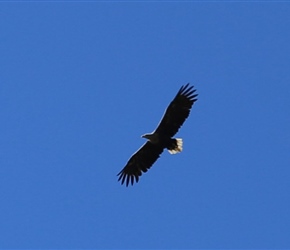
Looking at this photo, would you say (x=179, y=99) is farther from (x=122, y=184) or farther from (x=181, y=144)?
(x=122, y=184)

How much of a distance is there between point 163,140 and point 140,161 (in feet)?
4.89

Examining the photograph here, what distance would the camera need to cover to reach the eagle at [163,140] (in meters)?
31.0

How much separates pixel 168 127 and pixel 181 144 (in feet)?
2.38

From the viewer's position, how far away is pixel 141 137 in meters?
31.8

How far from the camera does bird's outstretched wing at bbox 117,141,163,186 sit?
106 feet

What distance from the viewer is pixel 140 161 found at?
108 ft

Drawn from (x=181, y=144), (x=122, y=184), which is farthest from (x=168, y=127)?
(x=122, y=184)

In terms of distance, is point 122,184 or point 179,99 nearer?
point 179,99

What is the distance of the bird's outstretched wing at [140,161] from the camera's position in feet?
106

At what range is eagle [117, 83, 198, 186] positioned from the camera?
31.0 m

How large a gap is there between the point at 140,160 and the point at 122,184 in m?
1.02

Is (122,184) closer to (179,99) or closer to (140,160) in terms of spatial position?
(140,160)

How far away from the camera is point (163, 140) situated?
31656mm
